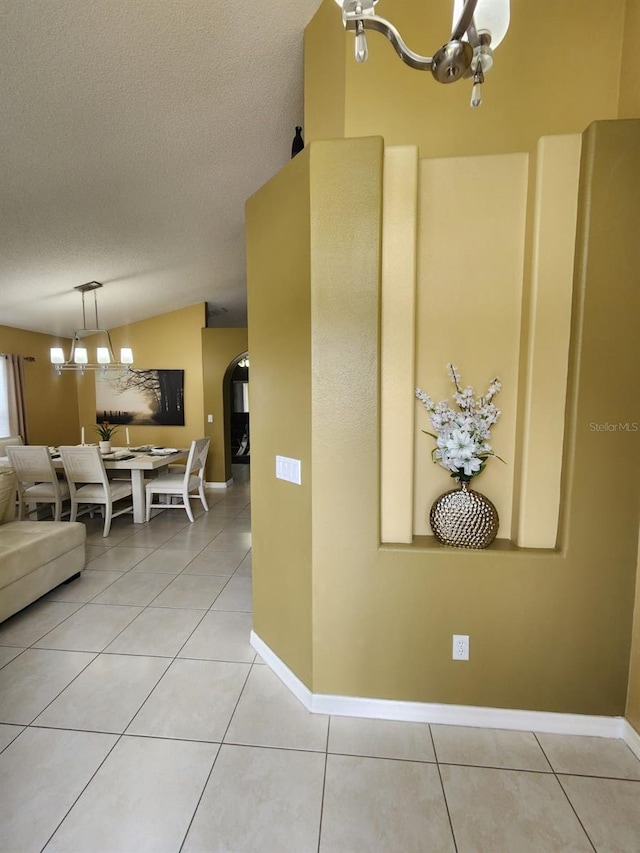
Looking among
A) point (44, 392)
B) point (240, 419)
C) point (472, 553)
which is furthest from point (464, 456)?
point (240, 419)

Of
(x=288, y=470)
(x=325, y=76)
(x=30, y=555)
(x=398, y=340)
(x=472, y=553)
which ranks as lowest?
(x=30, y=555)

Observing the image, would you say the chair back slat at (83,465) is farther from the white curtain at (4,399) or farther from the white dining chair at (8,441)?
the white curtain at (4,399)

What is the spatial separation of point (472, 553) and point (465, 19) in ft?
5.56

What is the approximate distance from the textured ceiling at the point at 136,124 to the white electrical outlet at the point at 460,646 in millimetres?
2981

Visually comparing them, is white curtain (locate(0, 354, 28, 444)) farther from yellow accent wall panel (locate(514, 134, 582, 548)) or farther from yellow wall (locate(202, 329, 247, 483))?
yellow accent wall panel (locate(514, 134, 582, 548))

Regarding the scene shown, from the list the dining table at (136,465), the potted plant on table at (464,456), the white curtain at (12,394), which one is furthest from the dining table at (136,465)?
the potted plant on table at (464,456)

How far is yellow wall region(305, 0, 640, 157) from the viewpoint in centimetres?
164

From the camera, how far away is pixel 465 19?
765 mm

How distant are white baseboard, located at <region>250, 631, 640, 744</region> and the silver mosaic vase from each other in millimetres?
769

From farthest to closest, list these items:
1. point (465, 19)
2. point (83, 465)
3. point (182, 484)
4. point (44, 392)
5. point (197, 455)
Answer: point (44, 392), point (197, 455), point (182, 484), point (83, 465), point (465, 19)

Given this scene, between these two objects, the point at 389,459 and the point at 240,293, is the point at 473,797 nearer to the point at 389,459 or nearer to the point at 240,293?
the point at 389,459

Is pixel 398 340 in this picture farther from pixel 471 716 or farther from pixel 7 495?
pixel 7 495

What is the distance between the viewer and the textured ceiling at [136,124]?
178 cm

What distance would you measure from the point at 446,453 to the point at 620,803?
1.40 meters
